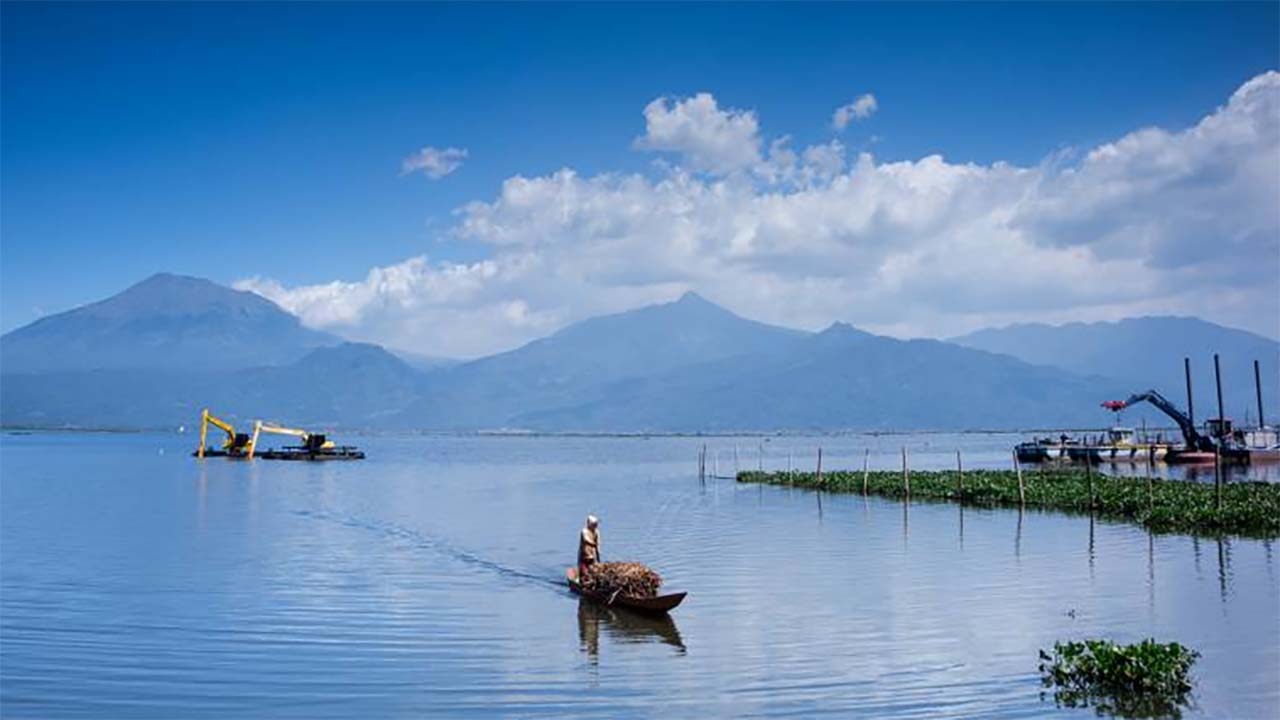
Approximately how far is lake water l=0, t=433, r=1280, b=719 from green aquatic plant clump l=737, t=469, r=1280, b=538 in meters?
2.99

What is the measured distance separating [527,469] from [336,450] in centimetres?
3120

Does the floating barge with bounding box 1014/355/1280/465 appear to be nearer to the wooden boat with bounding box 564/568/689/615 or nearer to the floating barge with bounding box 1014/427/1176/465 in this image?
the floating barge with bounding box 1014/427/1176/465

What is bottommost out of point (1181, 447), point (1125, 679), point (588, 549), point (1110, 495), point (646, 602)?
point (1125, 679)

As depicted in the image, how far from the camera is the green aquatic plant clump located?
42.7 metres

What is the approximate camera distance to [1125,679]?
17891mm

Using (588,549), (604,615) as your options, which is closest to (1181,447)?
(588,549)

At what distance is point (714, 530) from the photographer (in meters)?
47.1

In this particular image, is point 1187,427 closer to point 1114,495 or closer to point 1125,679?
point 1114,495

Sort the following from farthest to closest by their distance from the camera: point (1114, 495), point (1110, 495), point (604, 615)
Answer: point (1110, 495) < point (1114, 495) < point (604, 615)

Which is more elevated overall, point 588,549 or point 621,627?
point 588,549

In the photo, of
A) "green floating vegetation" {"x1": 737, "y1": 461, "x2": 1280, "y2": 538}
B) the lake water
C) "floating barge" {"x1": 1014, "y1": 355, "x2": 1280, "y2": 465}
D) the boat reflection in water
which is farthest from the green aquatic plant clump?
"floating barge" {"x1": 1014, "y1": 355, "x2": 1280, "y2": 465}

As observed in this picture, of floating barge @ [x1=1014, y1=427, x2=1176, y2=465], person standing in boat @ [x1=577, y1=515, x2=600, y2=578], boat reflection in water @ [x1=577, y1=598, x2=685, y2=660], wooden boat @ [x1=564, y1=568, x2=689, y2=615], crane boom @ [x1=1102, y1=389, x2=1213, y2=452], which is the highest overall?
crane boom @ [x1=1102, y1=389, x2=1213, y2=452]

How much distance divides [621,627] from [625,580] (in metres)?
1.87

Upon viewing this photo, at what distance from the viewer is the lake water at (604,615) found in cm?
1805
